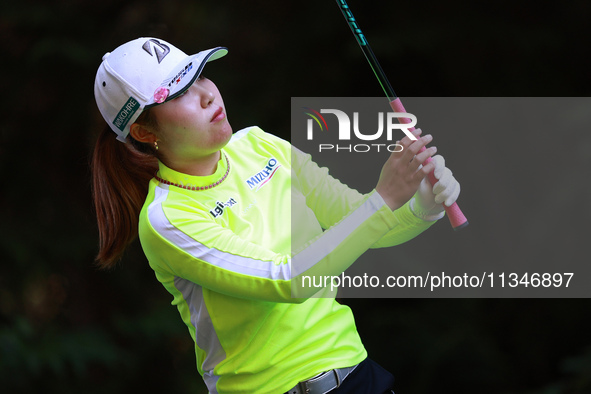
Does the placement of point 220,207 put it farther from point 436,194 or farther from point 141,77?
point 436,194

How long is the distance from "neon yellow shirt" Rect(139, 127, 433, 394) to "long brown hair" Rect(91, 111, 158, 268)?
0.35 ft

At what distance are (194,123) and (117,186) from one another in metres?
0.27

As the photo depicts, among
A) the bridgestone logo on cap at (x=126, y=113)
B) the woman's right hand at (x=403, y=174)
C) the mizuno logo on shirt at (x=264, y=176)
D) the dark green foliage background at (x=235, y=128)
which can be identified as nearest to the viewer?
the woman's right hand at (x=403, y=174)

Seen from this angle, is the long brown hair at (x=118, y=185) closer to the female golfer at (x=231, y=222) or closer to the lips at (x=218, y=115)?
the female golfer at (x=231, y=222)

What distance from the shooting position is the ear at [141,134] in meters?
1.57

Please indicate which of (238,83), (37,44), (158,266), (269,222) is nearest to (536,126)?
(238,83)

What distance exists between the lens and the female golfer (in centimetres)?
142

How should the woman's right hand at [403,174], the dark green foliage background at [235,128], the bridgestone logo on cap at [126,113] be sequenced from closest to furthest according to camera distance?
the woman's right hand at [403,174] < the bridgestone logo on cap at [126,113] < the dark green foliage background at [235,128]

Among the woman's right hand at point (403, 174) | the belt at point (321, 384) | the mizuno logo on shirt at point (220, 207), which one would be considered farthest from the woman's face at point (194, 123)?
the belt at point (321, 384)

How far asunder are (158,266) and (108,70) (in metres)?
0.41

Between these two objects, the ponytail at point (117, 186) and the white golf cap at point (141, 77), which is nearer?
the white golf cap at point (141, 77)

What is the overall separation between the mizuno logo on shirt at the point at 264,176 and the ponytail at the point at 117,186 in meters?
0.23

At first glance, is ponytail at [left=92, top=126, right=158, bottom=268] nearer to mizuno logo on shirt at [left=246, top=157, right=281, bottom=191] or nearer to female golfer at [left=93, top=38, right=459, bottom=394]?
female golfer at [left=93, top=38, right=459, bottom=394]

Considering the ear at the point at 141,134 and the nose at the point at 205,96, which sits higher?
the nose at the point at 205,96
